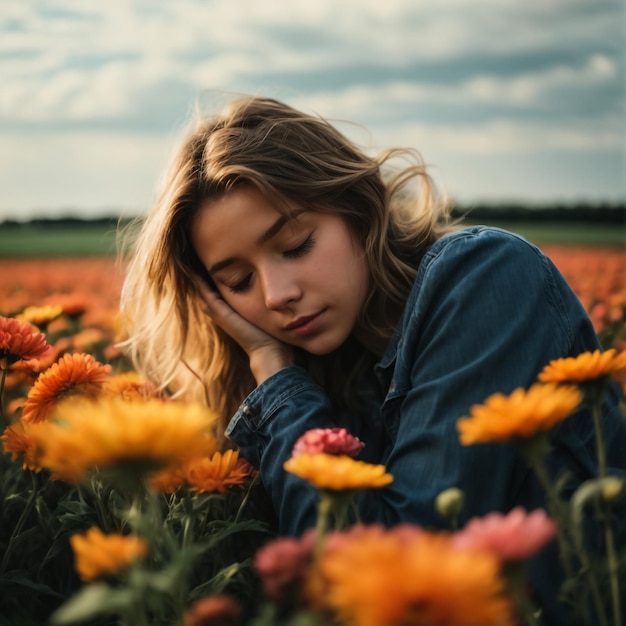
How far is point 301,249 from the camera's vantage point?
1.65m

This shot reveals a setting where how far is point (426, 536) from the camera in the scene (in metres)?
0.55

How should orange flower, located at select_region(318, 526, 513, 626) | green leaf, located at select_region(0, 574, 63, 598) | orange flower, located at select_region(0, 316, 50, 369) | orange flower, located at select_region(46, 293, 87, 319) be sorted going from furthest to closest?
1. orange flower, located at select_region(46, 293, 87, 319)
2. orange flower, located at select_region(0, 316, 50, 369)
3. green leaf, located at select_region(0, 574, 63, 598)
4. orange flower, located at select_region(318, 526, 513, 626)

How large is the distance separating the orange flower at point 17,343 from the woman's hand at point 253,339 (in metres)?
0.49

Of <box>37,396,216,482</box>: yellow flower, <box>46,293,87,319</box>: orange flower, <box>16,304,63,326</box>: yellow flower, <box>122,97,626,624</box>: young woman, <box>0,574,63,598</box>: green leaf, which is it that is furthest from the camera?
<box>46,293,87,319</box>: orange flower

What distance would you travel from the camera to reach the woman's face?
1.62 m

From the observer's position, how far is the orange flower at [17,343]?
1.45 m

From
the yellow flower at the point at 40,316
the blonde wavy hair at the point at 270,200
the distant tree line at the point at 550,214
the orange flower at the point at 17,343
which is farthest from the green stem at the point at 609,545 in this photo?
the distant tree line at the point at 550,214

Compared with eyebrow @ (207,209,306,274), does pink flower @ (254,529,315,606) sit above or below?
below

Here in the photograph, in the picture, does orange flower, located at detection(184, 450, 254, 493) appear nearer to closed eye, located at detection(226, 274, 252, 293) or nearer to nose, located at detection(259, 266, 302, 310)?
nose, located at detection(259, 266, 302, 310)

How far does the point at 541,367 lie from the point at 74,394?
0.82 metres

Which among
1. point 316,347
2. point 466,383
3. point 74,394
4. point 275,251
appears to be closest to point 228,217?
point 275,251

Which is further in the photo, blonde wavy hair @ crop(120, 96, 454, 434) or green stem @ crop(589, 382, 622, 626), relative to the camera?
blonde wavy hair @ crop(120, 96, 454, 434)

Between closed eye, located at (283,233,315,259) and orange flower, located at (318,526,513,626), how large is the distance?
44.8 inches

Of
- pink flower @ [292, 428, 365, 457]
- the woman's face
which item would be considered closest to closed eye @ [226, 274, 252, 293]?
the woman's face
